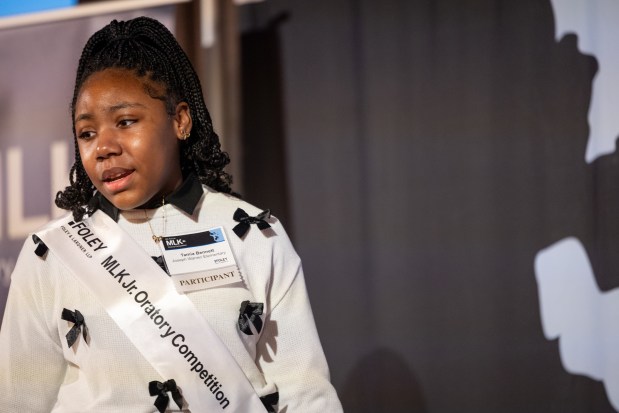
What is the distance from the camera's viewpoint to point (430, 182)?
2.83 meters

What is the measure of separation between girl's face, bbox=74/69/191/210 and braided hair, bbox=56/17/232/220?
0.05 meters

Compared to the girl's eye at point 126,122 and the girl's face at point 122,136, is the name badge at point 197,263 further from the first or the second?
the girl's eye at point 126,122

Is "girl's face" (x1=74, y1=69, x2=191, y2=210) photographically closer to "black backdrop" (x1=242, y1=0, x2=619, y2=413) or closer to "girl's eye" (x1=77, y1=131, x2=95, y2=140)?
"girl's eye" (x1=77, y1=131, x2=95, y2=140)

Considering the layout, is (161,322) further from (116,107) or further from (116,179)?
(116,107)

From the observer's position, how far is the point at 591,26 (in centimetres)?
Answer: 269

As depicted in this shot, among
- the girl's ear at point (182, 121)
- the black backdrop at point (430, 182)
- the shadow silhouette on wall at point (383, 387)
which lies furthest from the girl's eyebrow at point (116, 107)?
the shadow silhouette on wall at point (383, 387)

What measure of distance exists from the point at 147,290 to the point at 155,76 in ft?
1.50

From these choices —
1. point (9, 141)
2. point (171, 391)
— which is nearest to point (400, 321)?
point (171, 391)

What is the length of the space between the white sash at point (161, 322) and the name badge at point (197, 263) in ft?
0.09

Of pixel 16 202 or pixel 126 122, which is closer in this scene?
pixel 126 122

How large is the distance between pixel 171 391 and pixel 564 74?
6.27ft

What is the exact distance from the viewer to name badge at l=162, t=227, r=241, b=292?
1.55m

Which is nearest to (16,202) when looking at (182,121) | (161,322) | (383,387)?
(383,387)

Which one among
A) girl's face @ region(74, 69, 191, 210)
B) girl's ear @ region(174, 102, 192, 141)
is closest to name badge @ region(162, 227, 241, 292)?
girl's face @ region(74, 69, 191, 210)
